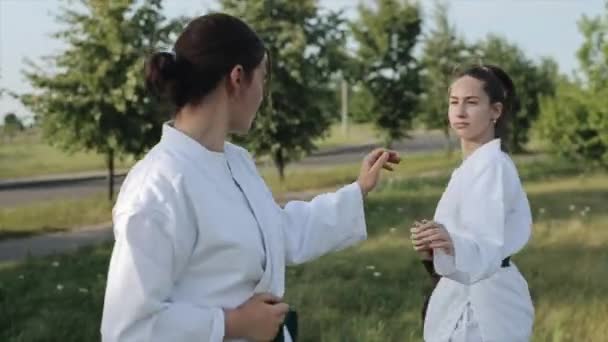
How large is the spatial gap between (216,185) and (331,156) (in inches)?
1430

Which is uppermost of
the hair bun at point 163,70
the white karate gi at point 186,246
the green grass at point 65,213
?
the hair bun at point 163,70

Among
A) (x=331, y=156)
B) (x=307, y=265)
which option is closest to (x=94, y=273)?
(x=307, y=265)

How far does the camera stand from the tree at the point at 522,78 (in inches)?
1361

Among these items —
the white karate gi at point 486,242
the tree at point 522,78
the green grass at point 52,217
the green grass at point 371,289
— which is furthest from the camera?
the tree at point 522,78

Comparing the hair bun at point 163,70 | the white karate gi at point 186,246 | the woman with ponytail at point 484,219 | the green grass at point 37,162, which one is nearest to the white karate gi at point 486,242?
the woman with ponytail at point 484,219

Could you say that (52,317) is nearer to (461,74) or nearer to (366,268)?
(366,268)

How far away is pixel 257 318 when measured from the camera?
2172 millimetres

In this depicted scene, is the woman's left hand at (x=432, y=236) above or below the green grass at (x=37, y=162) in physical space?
above

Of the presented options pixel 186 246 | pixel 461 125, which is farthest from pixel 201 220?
pixel 461 125

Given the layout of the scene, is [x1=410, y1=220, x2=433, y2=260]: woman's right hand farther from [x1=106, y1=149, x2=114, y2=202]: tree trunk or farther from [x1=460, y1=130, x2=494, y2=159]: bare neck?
[x1=106, y1=149, x2=114, y2=202]: tree trunk

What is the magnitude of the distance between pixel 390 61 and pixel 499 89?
2454 cm

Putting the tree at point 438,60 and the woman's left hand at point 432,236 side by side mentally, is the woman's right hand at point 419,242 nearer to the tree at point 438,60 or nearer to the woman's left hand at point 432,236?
the woman's left hand at point 432,236

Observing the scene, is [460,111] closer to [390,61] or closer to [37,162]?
[390,61]

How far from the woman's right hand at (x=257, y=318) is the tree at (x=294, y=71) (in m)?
16.1
